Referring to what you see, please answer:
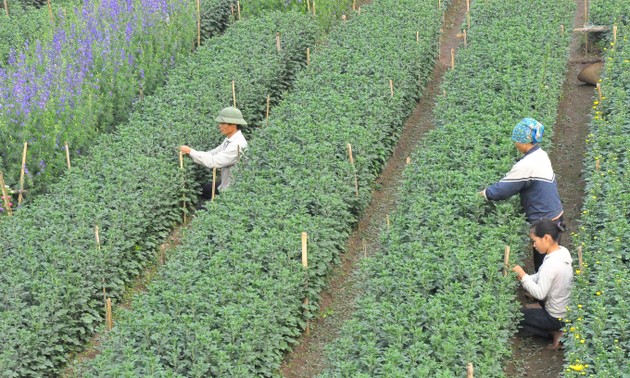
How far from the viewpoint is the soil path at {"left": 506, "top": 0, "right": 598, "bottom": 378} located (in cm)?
1080

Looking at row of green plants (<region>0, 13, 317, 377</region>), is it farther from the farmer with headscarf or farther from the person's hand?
the person's hand

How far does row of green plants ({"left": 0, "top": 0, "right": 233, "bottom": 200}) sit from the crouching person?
6.65 meters

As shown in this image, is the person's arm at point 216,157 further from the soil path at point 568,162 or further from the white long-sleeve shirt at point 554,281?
the white long-sleeve shirt at point 554,281

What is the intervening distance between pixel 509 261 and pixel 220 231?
3.14 m

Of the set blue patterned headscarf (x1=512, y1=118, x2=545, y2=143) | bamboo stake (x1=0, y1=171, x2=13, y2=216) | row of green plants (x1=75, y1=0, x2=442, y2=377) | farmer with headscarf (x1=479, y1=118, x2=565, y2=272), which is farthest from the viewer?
bamboo stake (x1=0, y1=171, x2=13, y2=216)

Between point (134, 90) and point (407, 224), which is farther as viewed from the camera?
point (134, 90)

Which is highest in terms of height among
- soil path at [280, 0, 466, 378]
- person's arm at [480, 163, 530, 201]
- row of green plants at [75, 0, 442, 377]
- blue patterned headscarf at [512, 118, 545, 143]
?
blue patterned headscarf at [512, 118, 545, 143]

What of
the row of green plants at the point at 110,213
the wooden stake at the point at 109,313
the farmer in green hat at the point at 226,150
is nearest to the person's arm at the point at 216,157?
the farmer in green hat at the point at 226,150

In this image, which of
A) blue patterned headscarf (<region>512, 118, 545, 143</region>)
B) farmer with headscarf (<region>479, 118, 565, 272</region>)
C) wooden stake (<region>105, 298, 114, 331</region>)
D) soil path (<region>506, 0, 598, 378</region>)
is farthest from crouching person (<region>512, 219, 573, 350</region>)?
wooden stake (<region>105, 298, 114, 331</region>)

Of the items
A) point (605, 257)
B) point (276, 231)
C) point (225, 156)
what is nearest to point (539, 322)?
point (605, 257)

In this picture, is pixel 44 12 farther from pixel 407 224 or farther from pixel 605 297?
pixel 605 297

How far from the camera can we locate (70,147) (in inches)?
596

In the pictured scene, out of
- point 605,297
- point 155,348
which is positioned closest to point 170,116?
point 155,348

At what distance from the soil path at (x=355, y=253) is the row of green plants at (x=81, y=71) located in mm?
3971
